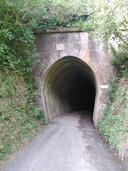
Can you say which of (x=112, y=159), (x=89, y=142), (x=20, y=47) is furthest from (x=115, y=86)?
(x=20, y=47)

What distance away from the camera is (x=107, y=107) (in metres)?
7.21

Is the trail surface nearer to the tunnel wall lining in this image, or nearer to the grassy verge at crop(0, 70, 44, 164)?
the grassy verge at crop(0, 70, 44, 164)

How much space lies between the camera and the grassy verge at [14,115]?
4.19m

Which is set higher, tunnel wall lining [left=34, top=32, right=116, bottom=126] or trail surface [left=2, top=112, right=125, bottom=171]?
tunnel wall lining [left=34, top=32, right=116, bottom=126]

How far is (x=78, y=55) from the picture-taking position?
7586 millimetres

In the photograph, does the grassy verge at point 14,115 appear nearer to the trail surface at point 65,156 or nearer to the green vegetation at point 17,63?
the green vegetation at point 17,63

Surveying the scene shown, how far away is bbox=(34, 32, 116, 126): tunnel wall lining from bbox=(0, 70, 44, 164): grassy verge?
1.45 metres

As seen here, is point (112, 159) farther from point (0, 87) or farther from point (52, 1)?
point (52, 1)

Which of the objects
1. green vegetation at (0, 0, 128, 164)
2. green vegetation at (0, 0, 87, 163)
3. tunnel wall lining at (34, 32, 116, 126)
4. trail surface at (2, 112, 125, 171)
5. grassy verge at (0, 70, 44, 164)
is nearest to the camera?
trail surface at (2, 112, 125, 171)

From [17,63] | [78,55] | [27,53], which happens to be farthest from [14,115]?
[78,55]

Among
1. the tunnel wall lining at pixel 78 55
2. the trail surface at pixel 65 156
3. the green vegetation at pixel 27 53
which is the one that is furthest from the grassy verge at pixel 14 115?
the tunnel wall lining at pixel 78 55

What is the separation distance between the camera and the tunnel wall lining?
24.3 ft

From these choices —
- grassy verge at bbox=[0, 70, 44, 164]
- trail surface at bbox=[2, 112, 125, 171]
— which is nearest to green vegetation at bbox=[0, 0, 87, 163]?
grassy verge at bbox=[0, 70, 44, 164]

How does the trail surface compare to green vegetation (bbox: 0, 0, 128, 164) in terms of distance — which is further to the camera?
green vegetation (bbox: 0, 0, 128, 164)
